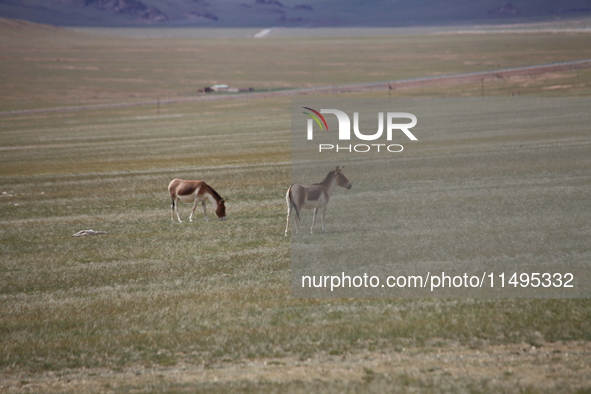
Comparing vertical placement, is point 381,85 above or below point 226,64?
below

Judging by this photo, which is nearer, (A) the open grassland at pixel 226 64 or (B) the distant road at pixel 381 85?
(B) the distant road at pixel 381 85

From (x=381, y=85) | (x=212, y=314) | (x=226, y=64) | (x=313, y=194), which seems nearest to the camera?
(x=212, y=314)

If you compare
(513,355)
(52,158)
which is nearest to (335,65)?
(52,158)

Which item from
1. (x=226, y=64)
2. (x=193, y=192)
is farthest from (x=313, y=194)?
(x=226, y=64)

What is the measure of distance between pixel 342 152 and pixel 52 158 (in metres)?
17.4

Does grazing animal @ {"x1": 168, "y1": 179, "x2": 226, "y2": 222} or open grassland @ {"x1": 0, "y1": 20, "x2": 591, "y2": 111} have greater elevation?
open grassland @ {"x1": 0, "y1": 20, "x2": 591, "y2": 111}

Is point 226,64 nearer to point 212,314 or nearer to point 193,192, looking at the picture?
point 193,192

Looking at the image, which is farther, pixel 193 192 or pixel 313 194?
pixel 193 192

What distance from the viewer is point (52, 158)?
140 ft

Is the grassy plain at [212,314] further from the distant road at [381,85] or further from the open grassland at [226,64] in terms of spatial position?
the open grassland at [226,64]

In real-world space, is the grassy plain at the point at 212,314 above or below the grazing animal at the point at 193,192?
below

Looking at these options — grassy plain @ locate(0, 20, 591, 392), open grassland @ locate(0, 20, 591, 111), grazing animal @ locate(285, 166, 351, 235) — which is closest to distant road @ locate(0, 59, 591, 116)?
open grassland @ locate(0, 20, 591, 111)

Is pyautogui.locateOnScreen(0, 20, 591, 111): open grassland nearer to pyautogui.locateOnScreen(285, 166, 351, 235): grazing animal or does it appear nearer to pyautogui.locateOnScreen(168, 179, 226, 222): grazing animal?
pyautogui.locateOnScreen(168, 179, 226, 222): grazing animal

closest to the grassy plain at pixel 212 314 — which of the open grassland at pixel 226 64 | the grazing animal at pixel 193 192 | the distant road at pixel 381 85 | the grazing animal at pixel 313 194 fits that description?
the grazing animal at pixel 193 192
